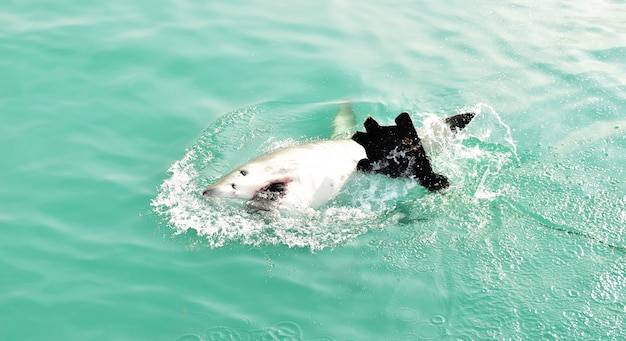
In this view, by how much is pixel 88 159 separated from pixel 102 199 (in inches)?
29.4

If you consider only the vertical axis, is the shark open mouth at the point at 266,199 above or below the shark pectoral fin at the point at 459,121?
below

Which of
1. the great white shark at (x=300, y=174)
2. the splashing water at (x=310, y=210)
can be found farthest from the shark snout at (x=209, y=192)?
the splashing water at (x=310, y=210)

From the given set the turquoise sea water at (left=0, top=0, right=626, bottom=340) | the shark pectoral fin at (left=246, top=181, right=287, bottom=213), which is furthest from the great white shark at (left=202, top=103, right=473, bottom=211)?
the turquoise sea water at (left=0, top=0, right=626, bottom=340)

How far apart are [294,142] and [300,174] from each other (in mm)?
1230

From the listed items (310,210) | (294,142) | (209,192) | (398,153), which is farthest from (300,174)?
(294,142)

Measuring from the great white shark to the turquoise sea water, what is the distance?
168 millimetres

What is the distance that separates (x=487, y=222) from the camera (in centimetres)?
584

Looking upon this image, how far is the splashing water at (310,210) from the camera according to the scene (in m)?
5.71

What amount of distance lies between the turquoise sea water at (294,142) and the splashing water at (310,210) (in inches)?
0.9

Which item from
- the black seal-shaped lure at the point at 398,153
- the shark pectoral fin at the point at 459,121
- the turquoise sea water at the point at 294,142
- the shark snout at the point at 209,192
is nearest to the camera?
the turquoise sea water at the point at 294,142

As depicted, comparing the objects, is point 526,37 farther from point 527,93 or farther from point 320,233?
point 320,233

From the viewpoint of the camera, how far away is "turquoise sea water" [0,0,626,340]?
502 centimetres

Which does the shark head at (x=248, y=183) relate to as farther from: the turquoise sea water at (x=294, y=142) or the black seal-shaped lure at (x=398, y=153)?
the black seal-shaped lure at (x=398, y=153)

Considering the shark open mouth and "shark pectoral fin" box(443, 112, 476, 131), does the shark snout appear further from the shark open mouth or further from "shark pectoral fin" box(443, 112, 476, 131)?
"shark pectoral fin" box(443, 112, 476, 131)
